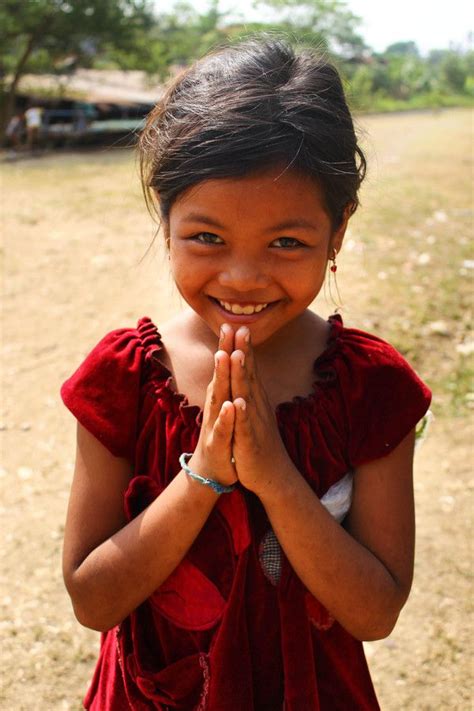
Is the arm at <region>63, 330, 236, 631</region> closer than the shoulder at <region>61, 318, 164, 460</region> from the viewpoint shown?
Yes

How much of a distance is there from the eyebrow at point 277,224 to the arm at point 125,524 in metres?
0.26

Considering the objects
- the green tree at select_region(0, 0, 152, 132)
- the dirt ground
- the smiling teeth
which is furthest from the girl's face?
the green tree at select_region(0, 0, 152, 132)

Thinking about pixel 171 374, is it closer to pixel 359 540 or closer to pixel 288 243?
pixel 288 243

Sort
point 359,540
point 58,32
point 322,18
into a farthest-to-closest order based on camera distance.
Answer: point 322,18, point 58,32, point 359,540

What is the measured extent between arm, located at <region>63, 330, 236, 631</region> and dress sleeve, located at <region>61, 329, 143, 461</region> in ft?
0.10

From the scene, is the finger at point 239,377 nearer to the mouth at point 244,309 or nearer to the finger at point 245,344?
the finger at point 245,344

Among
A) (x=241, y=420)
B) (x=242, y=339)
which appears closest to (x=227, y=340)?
(x=242, y=339)

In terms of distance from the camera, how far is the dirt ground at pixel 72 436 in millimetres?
2535

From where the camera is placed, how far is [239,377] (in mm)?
1266

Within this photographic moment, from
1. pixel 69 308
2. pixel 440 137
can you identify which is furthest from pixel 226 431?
pixel 440 137

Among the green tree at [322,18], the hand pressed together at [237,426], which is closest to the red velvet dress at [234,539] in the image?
the hand pressed together at [237,426]

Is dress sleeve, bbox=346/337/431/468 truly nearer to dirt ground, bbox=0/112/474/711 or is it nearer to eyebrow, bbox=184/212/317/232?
eyebrow, bbox=184/212/317/232

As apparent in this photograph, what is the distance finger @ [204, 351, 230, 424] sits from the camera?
4.17 ft

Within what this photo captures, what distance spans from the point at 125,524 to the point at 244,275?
0.58 m
